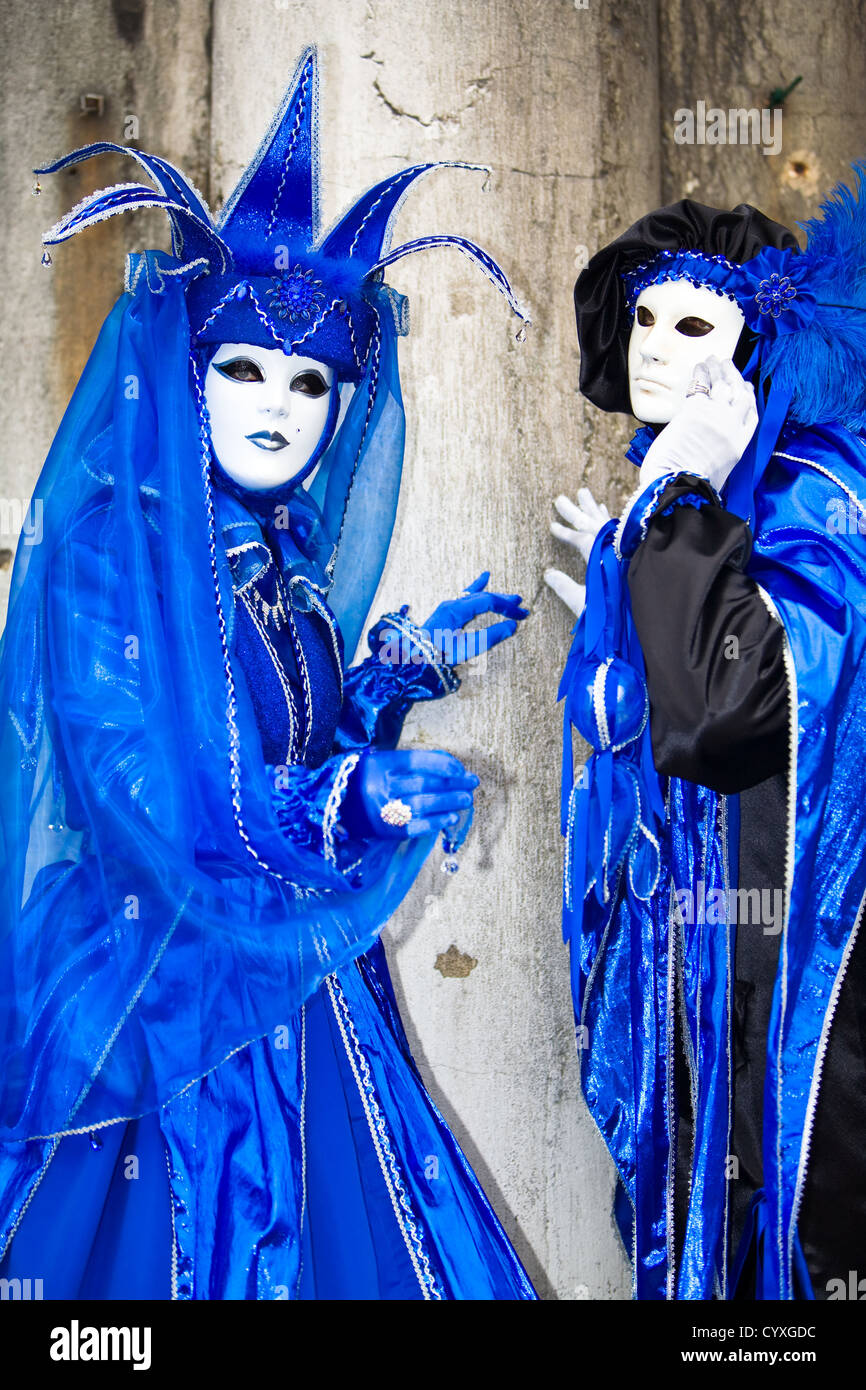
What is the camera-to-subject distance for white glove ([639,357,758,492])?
6.12ft

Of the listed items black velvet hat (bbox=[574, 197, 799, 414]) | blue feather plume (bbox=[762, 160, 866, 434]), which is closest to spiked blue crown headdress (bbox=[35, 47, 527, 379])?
black velvet hat (bbox=[574, 197, 799, 414])

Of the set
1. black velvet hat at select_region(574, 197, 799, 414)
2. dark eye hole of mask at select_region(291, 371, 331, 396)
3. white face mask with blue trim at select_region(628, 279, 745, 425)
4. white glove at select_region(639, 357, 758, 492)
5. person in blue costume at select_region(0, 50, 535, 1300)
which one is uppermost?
black velvet hat at select_region(574, 197, 799, 414)

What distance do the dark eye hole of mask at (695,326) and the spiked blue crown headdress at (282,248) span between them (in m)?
0.27

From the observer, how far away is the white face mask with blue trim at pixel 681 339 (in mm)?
1973

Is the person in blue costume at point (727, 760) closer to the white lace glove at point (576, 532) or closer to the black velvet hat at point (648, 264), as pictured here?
the black velvet hat at point (648, 264)

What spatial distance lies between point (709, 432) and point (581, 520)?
1.69 feet

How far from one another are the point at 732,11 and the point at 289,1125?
2.28m

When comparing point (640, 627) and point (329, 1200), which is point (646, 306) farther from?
point (329, 1200)

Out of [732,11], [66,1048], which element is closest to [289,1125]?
[66,1048]

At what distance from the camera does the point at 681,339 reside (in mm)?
1977

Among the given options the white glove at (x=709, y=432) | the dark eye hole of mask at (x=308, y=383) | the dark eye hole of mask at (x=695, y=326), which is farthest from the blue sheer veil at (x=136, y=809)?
the dark eye hole of mask at (x=695, y=326)

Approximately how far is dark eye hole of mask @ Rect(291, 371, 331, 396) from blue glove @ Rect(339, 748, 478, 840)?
0.52 m

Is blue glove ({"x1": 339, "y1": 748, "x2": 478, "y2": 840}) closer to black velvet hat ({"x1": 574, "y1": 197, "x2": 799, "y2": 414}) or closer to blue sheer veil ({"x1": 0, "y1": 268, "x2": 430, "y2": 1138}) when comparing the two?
blue sheer veil ({"x1": 0, "y1": 268, "x2": 430, "y2": 1138})

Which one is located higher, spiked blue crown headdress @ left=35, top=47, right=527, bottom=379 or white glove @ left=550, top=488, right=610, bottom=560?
spiked blue crown headdress @ left=35, top=47, right=527, bottom=379
